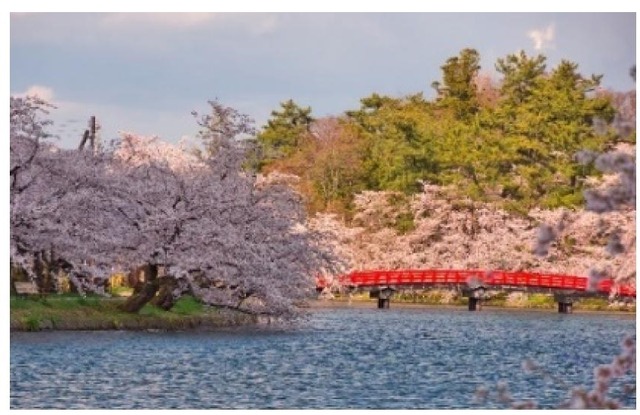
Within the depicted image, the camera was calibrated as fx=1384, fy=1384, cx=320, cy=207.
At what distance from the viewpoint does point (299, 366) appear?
A: 22.0 metres

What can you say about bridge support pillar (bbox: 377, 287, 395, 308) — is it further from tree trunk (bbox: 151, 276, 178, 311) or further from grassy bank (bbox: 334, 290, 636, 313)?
tree trunk (bbox: 151, 276, 178, 311)

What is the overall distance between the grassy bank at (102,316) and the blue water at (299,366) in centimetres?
53

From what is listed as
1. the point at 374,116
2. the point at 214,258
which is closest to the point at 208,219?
the point at 214,258

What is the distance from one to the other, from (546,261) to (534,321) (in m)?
8.99

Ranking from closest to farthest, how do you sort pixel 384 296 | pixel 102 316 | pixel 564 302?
pixel 102 316 → pixel 564 302 → pixel 384 296

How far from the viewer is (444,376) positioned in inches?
853

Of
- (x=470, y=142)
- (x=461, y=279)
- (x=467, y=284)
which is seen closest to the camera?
(x=467, y=284)

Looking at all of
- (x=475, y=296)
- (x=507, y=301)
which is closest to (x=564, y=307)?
(x=475, y=296)

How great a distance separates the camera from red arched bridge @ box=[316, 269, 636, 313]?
42625 mm

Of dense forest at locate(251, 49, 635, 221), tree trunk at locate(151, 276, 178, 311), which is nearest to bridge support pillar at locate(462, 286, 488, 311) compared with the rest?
dense forest at locate(251, 49, 635, 221)

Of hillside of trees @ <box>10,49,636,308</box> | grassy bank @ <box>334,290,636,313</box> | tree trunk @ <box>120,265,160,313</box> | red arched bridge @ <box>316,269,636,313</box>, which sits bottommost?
tree trunk @ <box>120,265,160,313</box>

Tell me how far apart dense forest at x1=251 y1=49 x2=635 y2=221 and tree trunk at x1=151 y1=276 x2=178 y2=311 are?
58.9 ft

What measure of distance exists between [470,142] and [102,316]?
2487 cm

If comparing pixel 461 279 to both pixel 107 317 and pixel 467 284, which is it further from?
pixel 107 317
